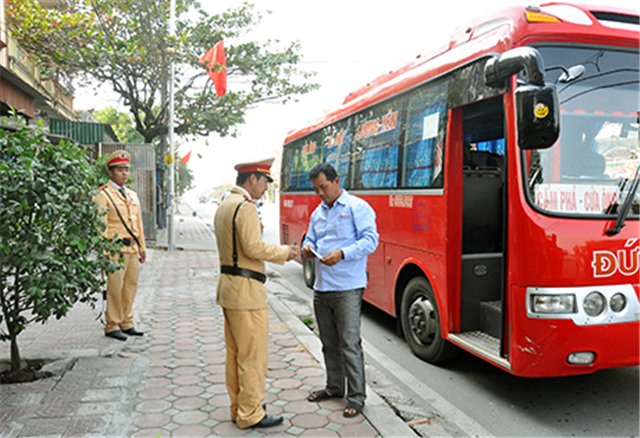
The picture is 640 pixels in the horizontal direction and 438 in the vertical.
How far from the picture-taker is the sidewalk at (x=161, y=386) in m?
3.38

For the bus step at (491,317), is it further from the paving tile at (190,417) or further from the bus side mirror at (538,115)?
the paving tile at (190,417)

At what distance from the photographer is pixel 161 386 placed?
4.11 metres

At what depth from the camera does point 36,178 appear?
12.6 ft

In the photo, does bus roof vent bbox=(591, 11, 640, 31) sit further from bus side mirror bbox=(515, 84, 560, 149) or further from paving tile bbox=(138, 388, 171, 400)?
paving tile bbox=(138, 388, 171, 400)

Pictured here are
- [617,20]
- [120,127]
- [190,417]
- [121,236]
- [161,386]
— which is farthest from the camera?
[120,127]

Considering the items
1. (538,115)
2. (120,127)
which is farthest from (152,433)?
(120,127)

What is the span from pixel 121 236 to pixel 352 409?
3103 mm

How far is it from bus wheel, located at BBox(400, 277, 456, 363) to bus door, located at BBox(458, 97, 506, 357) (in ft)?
1.06

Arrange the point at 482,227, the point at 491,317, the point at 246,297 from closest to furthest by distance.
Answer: the point at 246,297, the point at 491,317, the point at 482,227

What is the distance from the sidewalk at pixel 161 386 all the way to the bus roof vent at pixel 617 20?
335 centimetres

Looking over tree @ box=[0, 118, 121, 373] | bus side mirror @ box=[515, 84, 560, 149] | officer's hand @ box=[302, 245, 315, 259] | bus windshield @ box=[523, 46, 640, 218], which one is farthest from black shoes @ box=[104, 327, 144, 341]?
bus side mirror @ box=[515, 84, 560, 149]

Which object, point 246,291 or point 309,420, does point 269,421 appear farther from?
point 246,291

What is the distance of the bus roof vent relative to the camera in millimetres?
3909

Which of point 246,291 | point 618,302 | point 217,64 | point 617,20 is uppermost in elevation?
point 217,64
